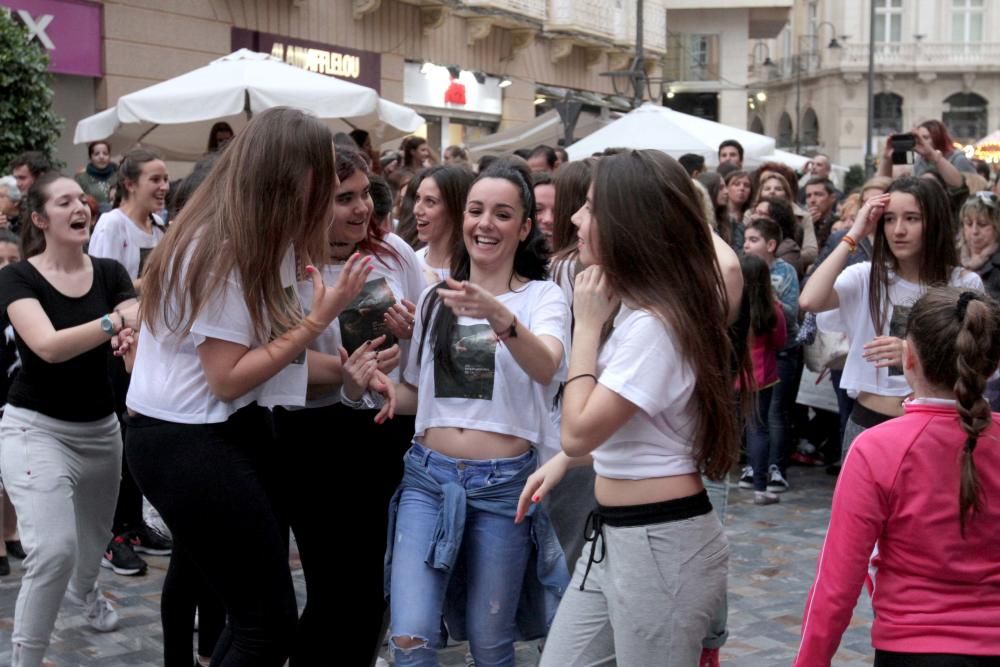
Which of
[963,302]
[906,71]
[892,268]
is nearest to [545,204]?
[892,268]

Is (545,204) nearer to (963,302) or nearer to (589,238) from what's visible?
(589,238)

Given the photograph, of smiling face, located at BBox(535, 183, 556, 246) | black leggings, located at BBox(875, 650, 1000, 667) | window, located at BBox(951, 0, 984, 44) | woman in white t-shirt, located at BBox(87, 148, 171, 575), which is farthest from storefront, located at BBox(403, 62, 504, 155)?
window, located at BBox(951, 0, 984, 44)

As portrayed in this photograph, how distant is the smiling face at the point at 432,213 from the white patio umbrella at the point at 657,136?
9.58 meters

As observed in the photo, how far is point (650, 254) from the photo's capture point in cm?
327

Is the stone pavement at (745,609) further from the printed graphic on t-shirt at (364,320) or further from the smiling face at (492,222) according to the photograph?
the smiling face at (492,222)

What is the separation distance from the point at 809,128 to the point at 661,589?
69529 mm

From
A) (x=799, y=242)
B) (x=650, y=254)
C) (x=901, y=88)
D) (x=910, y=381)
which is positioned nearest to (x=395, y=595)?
(x=650, y=254)

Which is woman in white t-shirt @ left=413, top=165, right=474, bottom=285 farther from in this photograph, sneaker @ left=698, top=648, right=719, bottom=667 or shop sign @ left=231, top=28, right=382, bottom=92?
shop sign @ left=231, top=28, right=382, bottom=92

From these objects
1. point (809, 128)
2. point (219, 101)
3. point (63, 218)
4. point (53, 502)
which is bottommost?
point (53, 502)

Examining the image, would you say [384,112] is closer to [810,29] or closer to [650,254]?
[650,254]

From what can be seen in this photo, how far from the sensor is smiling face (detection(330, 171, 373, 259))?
445 cm

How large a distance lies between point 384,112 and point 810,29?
6241 cm

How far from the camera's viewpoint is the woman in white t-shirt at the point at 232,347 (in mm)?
3627

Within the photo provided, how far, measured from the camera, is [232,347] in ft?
12.0
